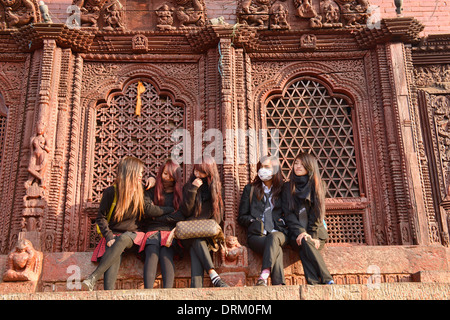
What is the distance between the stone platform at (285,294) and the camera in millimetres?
5672

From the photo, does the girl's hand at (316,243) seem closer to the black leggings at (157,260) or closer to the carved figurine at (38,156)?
the black leggings at (157,260)

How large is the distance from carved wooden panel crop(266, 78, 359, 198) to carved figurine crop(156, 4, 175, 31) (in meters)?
2.27

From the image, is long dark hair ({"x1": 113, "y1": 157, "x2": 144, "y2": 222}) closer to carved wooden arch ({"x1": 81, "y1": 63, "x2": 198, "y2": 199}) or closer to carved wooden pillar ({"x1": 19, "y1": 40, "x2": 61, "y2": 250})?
carved wooden pillar ({"x1": 19, "y1": 40, "x2": 61, "y2": 250})

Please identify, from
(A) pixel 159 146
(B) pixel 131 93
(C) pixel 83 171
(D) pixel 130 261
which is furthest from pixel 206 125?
(D) pixel 130 261

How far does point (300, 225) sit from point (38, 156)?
4.22 metres

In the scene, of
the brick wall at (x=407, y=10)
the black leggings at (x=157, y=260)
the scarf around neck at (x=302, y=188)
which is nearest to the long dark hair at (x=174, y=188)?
the black leggings at (x=157, y=260)

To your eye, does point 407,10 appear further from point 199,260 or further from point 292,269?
point 199,260

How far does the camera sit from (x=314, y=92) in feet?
32.6

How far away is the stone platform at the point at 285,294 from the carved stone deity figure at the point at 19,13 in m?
5.81

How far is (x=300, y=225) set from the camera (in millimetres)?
7395

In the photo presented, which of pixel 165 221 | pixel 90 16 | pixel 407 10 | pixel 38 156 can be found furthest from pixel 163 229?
pixel 407 10

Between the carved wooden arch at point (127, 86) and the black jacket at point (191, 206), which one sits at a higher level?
the carved wooden arch at point (127, 86)

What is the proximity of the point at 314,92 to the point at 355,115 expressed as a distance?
841 mm

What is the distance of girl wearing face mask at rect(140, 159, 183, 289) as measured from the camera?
23.1ft
